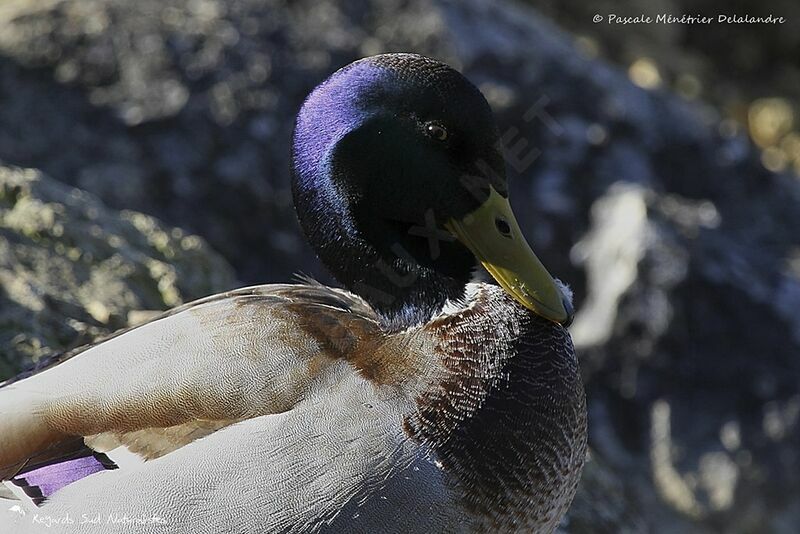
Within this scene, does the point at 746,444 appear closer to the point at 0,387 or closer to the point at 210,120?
the point at 210,120

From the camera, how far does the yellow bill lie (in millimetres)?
2748

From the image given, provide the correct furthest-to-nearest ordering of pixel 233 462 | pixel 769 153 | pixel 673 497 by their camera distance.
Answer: pixel 769 153 → pixel 673 497 → pixel 233 462

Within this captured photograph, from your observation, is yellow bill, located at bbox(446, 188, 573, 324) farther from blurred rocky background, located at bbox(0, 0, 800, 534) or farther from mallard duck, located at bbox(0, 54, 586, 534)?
blurred rocky background, located at bbox(0, 0, 800, 534)

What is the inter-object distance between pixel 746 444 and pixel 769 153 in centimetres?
408

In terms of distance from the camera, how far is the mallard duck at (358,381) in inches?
96.5

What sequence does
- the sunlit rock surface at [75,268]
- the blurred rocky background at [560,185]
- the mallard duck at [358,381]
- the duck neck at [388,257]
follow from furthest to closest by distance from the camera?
the blurred rocky background at [560,185] → the sunlit rock surface at [75,268] → the duck neck at [388,257] → the mallard duck at [358,381]

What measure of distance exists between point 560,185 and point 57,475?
3.28 metres

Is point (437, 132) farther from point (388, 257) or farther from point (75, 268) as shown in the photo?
point (75, 268)

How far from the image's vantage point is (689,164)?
5738 mm

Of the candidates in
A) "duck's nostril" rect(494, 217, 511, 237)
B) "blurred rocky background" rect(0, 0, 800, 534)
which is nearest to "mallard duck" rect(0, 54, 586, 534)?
"duck's nostril" rect(494, 217, 511, 237)

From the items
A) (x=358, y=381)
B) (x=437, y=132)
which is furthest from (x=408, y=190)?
(x=358, y=381)

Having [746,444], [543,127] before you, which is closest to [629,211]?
[543,127]

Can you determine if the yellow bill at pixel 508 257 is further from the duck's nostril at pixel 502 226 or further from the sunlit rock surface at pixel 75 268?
the sunlit rock surface at pixel 75 268

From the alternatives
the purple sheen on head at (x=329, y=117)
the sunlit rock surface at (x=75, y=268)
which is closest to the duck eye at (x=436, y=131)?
the purple sheen on head at (x=329, y=117)
